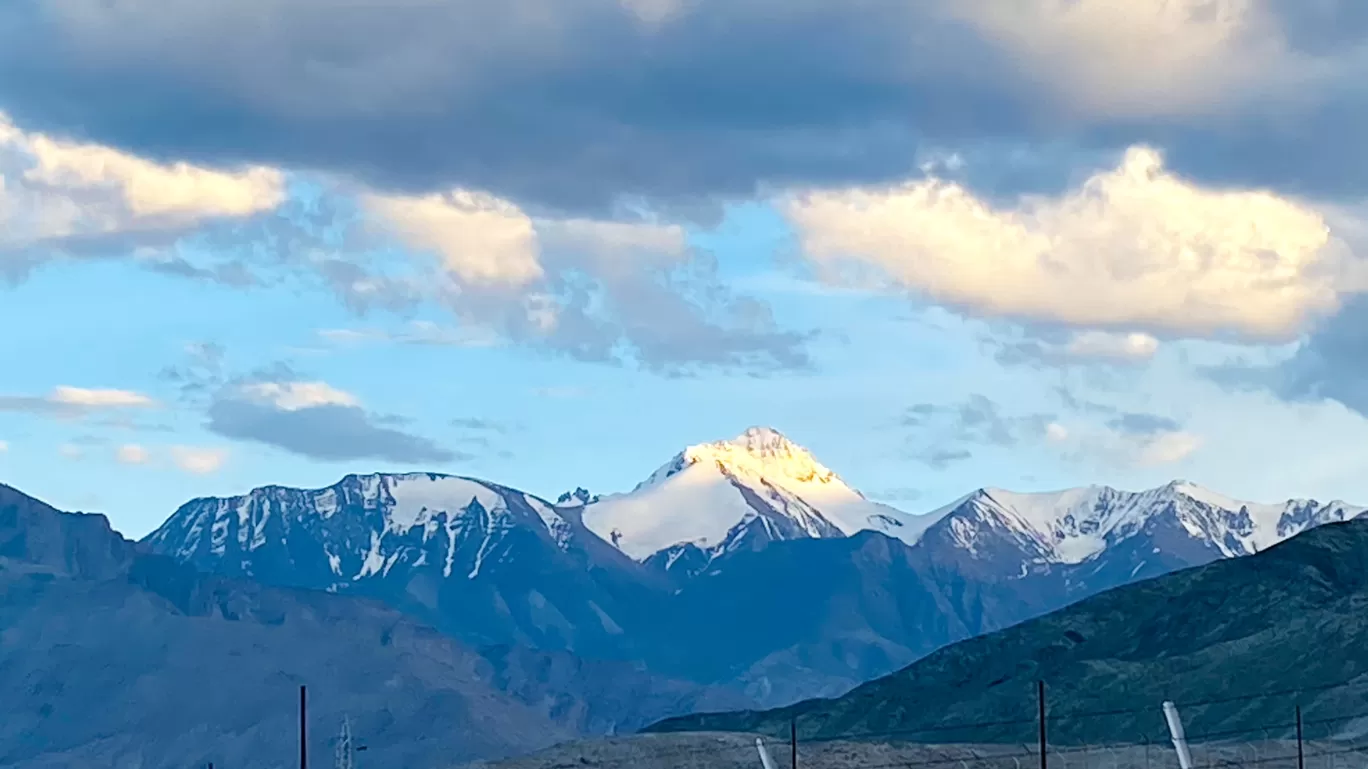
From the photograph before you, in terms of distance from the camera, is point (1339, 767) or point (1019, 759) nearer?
point (1339, 767)

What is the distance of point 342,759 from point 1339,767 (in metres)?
75.5

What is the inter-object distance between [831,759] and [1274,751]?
3375 centimetres

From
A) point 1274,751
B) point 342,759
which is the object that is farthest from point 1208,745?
point 342,759

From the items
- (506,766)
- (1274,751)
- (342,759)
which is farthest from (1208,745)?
(342,759)

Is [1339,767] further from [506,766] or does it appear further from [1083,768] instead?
[506,766]

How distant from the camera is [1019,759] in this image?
193375mm

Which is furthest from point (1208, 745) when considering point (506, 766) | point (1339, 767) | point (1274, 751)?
point (506, 766)

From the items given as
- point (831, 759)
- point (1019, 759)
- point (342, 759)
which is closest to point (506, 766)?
point (342, 759)

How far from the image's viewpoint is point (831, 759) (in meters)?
195

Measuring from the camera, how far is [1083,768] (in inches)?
7520

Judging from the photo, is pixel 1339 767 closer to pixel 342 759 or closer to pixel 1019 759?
pixel 1019 759

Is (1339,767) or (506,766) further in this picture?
(506,766)

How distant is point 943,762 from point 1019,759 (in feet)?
29.7

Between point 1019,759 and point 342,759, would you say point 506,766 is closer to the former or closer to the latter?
point 342,759
